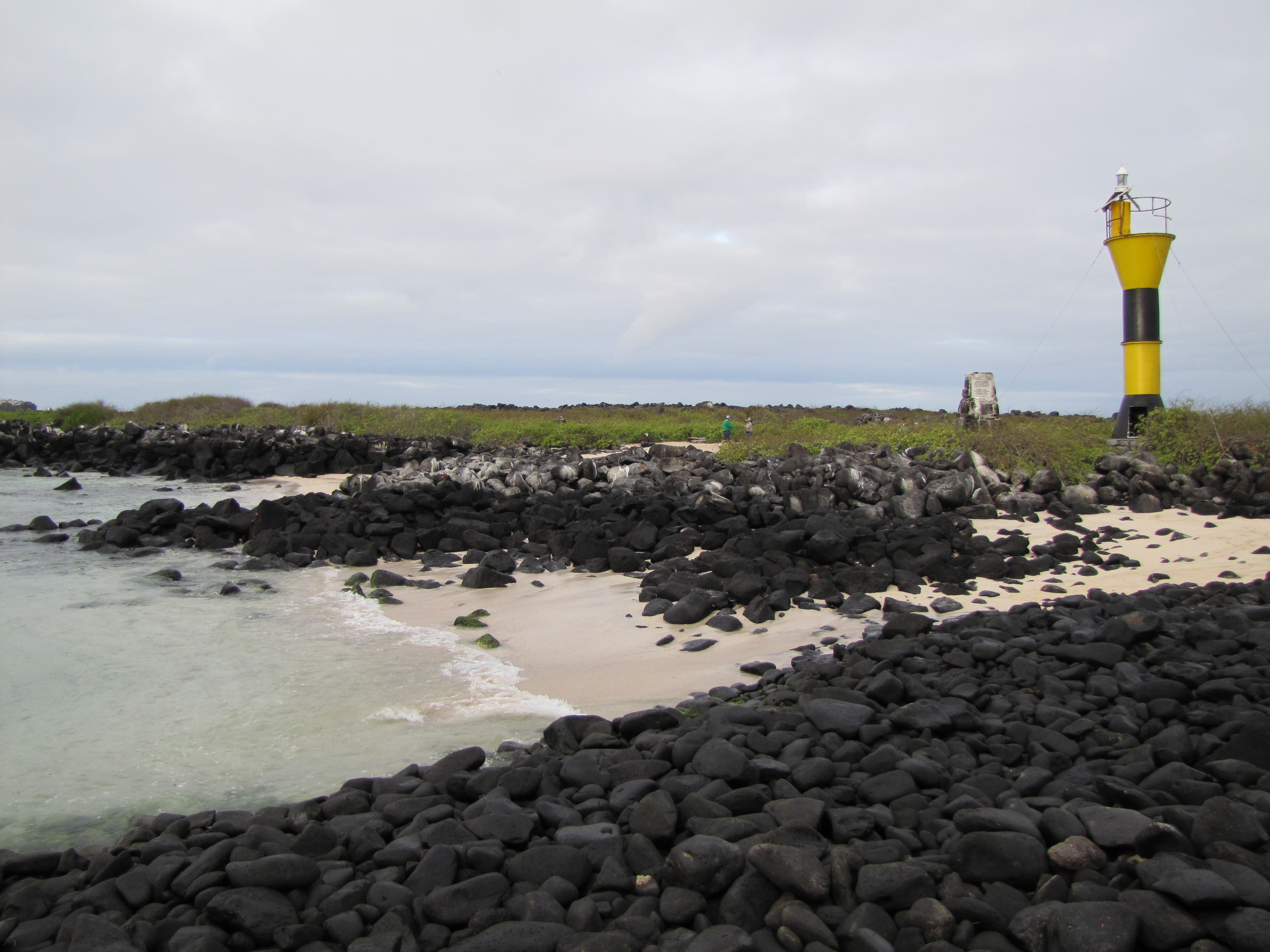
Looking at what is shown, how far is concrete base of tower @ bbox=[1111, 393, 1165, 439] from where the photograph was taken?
42.5 feet

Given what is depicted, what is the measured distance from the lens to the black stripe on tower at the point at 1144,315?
13.3m

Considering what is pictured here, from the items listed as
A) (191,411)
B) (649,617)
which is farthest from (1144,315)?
(191,411)

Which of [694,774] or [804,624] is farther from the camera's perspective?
[804,624]

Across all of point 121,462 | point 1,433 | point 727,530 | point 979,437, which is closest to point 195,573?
point 727,530

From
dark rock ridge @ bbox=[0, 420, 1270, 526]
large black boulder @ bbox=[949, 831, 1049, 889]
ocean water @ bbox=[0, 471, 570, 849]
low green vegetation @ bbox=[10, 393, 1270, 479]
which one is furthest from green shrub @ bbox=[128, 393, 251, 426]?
large black boulder @ bbox=[949, 831, 1049, 889]

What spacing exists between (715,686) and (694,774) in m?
1.64

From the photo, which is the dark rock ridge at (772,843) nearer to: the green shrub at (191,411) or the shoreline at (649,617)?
the shoreline at (649,617)

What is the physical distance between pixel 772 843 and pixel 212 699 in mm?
4094

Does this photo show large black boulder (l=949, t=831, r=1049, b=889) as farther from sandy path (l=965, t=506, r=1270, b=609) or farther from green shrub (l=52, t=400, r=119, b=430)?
green shrub (l=52, t=400, r=119, b=430)

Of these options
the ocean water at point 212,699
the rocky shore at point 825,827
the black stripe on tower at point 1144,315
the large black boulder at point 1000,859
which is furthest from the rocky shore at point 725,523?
the black stripe on tower at point 1144,315

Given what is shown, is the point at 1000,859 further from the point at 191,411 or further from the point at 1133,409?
the point at 191,411

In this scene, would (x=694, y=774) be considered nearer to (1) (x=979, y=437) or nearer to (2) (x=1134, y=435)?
(1) (x=979, y=437)

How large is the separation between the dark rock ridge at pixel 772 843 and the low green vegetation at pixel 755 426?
7528mm

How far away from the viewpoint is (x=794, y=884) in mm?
2240
